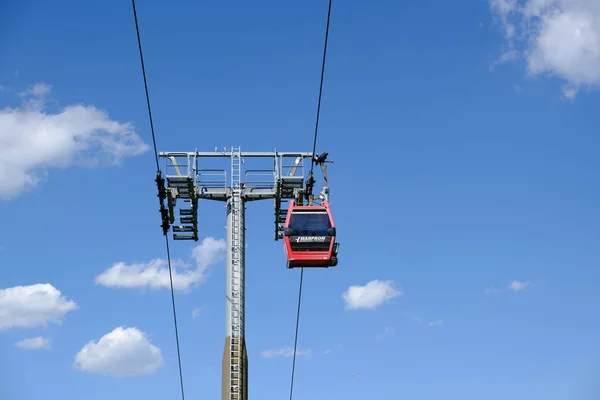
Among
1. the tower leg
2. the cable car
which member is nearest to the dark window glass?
the cable car

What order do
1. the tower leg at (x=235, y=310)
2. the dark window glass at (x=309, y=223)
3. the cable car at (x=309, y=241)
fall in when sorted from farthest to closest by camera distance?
the tower leg at (x=235, y=310) < the dark window glass at (x=309, y=223) < the cable car at (x=309, y=241)

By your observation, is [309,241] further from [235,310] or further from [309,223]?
[235,310]

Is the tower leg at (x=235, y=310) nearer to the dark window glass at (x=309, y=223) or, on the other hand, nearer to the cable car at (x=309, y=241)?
the cable car at (x=309, y=241)

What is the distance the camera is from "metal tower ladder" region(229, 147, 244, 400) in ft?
109

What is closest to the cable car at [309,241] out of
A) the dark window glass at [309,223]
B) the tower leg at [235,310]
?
the dark window glass at [309,223]

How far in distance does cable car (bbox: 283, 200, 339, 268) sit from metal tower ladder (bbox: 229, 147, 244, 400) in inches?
111

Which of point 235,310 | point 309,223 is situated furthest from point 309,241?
point 235,310

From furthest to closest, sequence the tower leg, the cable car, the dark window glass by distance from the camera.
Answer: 1. the tower leg
2. the dark window glass
3. the cable car

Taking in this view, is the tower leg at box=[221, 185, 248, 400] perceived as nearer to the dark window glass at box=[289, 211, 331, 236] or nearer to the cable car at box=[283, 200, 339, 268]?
the cable car at box=[283, 200, 339, 268]

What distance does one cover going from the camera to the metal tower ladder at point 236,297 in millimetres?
33281

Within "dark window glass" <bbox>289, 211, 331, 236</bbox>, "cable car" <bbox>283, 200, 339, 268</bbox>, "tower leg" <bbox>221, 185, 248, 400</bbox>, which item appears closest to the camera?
"cable car" <bbox>283, 200, 339, 268</bbox>

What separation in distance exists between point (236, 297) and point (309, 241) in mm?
3750

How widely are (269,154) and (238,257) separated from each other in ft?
13.9

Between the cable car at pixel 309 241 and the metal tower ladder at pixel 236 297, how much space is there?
281 cm
